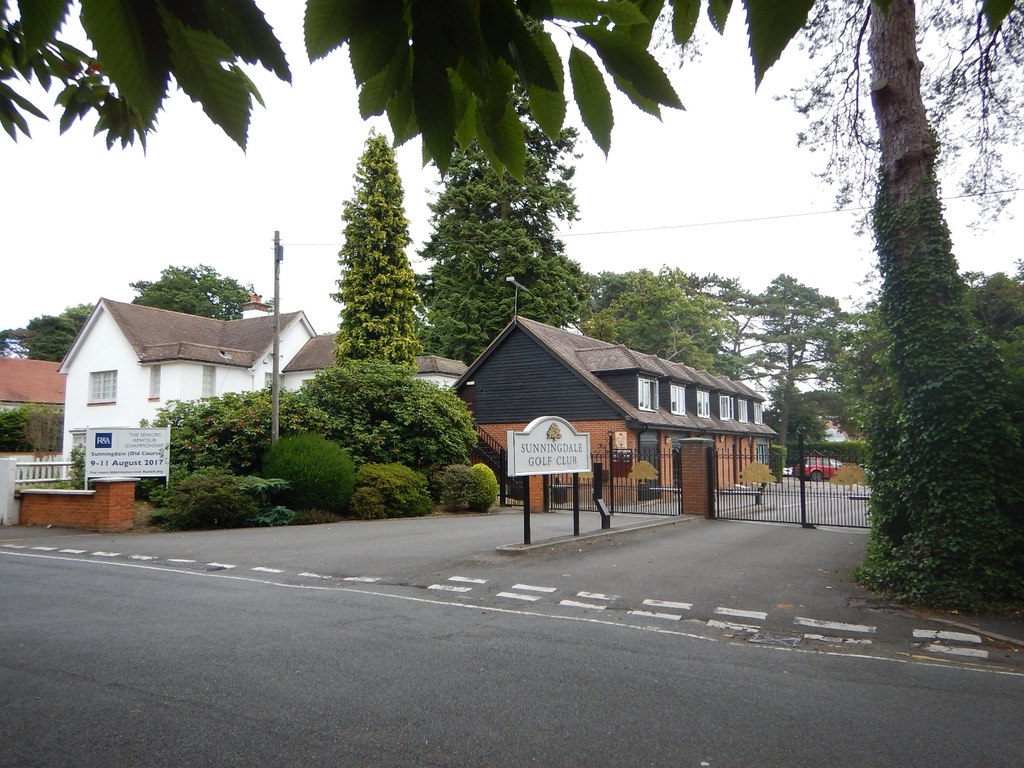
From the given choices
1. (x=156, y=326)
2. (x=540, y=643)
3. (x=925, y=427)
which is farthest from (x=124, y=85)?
(x=156, y=326)

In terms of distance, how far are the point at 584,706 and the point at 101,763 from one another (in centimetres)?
271

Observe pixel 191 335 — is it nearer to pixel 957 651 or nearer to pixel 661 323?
pixel 661 323

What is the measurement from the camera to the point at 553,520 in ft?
57.6

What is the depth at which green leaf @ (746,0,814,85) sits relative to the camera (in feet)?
4.15

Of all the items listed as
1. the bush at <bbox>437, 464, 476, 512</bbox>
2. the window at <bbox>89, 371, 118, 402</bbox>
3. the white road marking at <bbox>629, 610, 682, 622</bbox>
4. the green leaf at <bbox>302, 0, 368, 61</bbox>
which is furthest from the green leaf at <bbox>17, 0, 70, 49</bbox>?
the window at <bbox>89, 371, 118, 402</bbox>

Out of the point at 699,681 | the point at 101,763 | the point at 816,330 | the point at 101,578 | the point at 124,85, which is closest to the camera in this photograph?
the point at 124,85

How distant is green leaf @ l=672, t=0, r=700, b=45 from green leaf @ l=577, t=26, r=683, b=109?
28cm

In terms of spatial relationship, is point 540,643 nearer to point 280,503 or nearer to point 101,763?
point 101,763

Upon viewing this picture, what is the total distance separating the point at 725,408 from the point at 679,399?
6804 mm

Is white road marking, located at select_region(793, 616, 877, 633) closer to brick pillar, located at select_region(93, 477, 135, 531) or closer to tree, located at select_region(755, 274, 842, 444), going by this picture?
brick pillar, located at select_region(93, 477, 135, 531)

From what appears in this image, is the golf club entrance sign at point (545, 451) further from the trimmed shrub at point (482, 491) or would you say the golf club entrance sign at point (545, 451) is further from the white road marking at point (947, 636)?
the white road marking at point (947, 636)

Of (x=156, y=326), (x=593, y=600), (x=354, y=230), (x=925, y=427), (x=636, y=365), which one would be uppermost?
(x=354, y=230)

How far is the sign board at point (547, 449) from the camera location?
42.0ft

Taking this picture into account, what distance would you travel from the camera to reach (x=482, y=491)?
2005 centimetres
